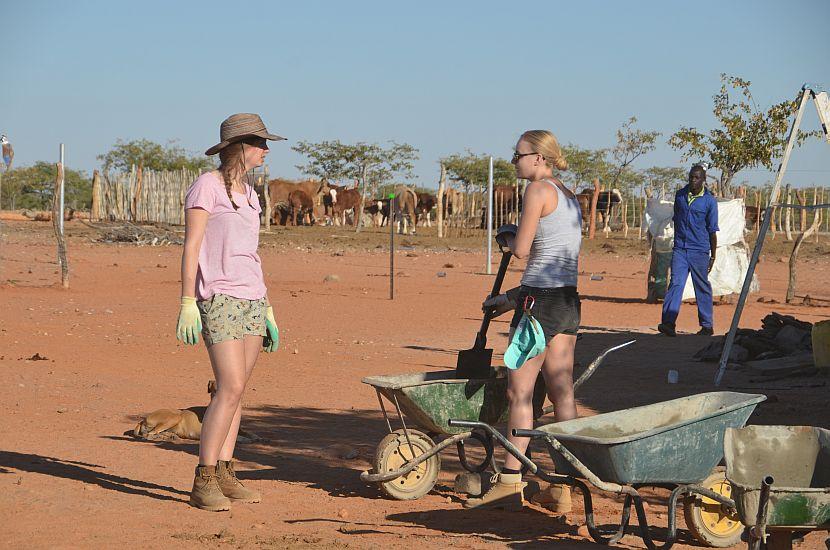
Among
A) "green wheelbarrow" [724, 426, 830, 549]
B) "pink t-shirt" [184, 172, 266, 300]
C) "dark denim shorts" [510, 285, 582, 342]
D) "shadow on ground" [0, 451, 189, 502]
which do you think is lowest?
"shadow on ground" [0, 451, 189, 502]

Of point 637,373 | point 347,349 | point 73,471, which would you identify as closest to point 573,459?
point 73,471

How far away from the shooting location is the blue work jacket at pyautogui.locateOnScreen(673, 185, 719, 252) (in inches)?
478

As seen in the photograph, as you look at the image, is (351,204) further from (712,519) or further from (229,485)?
(712,519)

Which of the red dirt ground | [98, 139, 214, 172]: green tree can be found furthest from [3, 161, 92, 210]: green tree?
the red dirt ground

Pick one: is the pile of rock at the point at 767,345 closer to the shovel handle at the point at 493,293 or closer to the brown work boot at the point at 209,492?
the shovel handle at the point at 493,293

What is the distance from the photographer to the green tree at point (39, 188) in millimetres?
60312

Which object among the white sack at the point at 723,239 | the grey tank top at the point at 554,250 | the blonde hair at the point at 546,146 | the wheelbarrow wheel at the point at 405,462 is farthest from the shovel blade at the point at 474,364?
the white sack at the point at 723,239

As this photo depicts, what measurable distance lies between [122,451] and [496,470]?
2.31 metres

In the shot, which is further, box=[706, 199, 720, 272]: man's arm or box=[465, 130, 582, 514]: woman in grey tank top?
box=[706, 199, 720, 272]: man's arm

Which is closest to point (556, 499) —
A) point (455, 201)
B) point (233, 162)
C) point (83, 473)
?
point (233, 162)

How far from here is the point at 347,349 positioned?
11758 millimetres

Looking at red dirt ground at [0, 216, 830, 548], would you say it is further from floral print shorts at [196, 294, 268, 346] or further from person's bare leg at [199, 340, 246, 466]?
floral print shorts at [196, 294, 268, 346]

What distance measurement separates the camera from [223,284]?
17.4 feet

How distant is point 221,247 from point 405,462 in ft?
4.55
